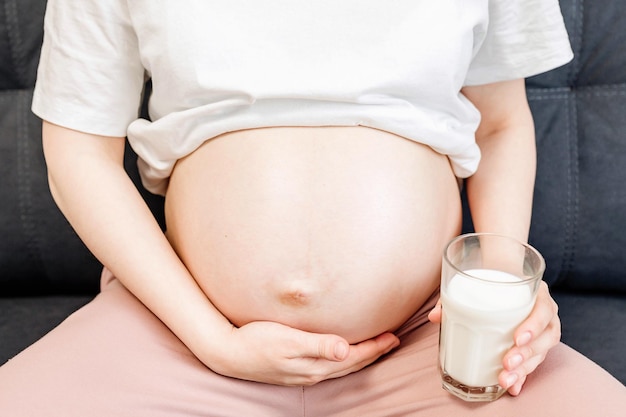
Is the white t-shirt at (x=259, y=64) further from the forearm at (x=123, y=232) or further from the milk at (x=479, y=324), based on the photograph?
the milk at (x=479, y=324)

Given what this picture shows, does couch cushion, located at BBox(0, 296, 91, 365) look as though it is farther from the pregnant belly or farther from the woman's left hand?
the woman's left hand

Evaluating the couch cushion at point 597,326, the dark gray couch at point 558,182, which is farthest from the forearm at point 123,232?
the couch cushion at point 597,326

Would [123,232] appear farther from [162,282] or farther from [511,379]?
[511,379]

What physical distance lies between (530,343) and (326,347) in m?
0.21

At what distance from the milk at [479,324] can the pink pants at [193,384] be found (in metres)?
0.04

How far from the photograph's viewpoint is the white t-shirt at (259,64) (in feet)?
2.49

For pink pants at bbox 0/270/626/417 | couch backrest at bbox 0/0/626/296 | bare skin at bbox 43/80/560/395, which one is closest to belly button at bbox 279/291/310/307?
bare skin at bbox 43/80/560/395

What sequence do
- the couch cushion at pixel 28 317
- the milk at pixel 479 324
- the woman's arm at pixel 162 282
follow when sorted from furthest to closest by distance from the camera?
the couch cushion at pixel 28 317 → the woman's arm at pixel 162 282 → the milk at pixel 479 324

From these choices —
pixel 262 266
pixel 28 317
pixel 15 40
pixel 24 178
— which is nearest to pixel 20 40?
pixel 15 40

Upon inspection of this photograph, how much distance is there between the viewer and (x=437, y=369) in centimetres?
75

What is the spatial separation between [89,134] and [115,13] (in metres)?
0.15

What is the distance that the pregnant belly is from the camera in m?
0.76

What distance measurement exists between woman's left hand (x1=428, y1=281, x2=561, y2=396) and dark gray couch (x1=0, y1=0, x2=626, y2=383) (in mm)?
341

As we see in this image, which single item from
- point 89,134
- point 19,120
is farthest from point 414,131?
point 19,120
